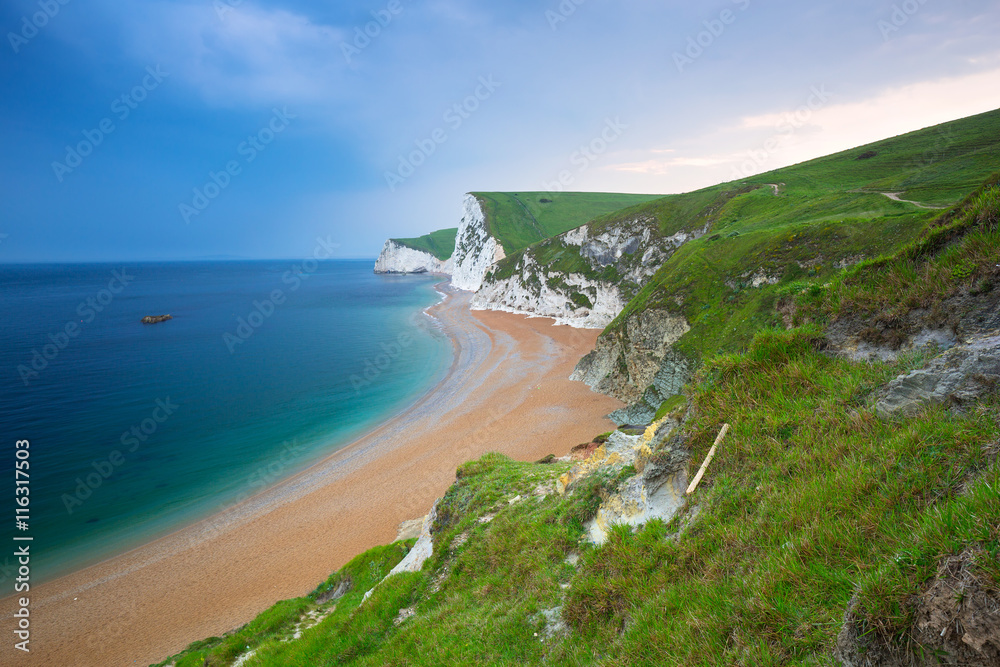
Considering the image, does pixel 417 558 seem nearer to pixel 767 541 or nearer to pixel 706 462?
pixel 706 462

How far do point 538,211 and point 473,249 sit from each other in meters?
34.1

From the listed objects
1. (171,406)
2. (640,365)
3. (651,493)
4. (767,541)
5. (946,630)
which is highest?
(171,406)

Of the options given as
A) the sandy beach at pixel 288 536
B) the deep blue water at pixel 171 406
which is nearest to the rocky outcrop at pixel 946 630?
the sandy beach at pixel 288 536

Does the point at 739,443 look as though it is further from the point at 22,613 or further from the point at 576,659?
the point at 22,613

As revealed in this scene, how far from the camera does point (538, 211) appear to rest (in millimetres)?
153375

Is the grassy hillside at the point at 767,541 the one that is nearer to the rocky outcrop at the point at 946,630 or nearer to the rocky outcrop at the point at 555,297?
the rocky outcrop at the point at 946,630

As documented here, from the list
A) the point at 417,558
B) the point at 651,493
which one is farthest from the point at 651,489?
the point at 417,558

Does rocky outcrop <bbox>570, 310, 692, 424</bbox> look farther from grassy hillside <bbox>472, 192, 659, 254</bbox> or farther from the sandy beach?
grassy hillside <bbox>472, 192, 659, 254</bbox>

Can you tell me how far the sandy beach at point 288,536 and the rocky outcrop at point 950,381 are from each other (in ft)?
73.1

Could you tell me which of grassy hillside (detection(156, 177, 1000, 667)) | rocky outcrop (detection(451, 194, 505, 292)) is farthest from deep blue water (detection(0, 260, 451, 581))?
rocky outcrop (detection(451, 194, 505, 292))

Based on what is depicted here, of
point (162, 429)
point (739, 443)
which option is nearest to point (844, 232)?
point (739, 443)

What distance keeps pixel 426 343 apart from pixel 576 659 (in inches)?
2402

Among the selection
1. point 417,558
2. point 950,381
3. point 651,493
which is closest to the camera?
point 950,381

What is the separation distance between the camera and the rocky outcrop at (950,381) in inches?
181
